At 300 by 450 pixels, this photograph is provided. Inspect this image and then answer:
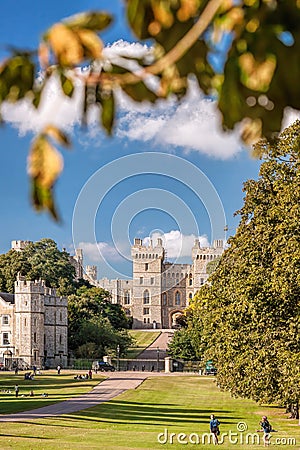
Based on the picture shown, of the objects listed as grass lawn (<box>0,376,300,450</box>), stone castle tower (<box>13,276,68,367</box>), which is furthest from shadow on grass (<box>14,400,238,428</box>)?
stone castle tower (<box>13,276,68,367</box>)

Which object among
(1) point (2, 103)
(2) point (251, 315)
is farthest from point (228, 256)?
(1) point (2, 103)

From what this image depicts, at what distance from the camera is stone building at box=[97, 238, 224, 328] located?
11594 centimetres

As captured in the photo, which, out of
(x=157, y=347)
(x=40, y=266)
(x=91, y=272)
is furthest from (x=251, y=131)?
(x=91, y=272)

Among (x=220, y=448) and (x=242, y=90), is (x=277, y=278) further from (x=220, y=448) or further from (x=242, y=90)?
(x=242, y=90)

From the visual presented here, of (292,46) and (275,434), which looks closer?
(292,46)

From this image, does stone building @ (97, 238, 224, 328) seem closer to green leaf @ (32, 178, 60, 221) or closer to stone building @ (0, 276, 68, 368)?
stone building @ (0, 276, 68, 368)

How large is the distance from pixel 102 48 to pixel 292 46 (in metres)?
0.38

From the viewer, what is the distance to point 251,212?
72.6ft

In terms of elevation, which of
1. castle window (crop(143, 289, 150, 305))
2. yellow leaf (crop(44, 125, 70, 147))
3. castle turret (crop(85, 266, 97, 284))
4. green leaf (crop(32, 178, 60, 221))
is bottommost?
green leaf (crop(32, 178, 60, 221))

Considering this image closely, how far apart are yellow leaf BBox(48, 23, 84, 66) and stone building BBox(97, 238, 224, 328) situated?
112 metres

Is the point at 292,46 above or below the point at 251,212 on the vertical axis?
below

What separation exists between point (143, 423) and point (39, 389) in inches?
638

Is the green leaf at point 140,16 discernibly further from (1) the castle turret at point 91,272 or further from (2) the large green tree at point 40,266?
(1) the castle turret at point 91,272

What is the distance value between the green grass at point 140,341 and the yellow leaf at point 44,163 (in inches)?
2695
